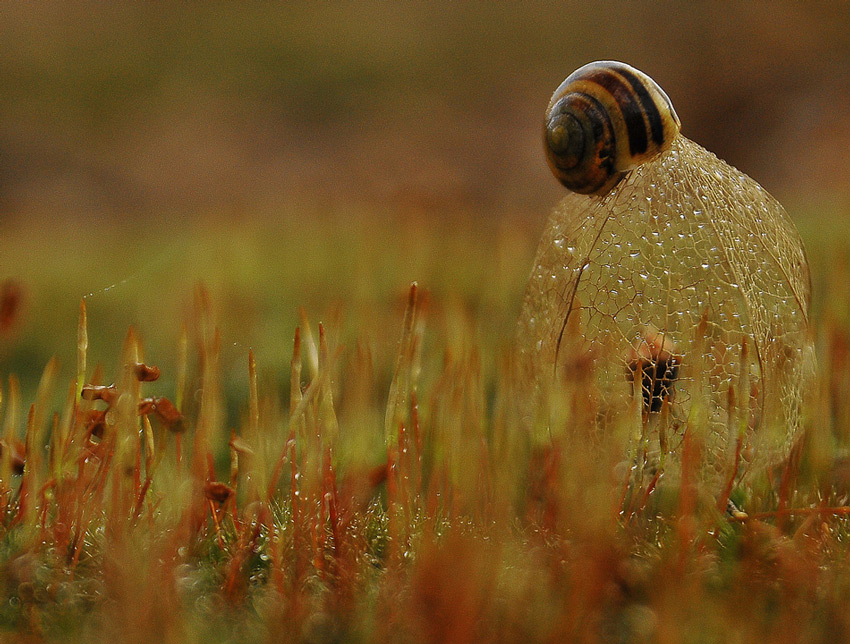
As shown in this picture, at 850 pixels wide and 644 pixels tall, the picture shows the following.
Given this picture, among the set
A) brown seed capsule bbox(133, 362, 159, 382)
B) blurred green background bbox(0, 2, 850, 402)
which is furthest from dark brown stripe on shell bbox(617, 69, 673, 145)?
blurred green background bbox(0, 2, 850, 402)

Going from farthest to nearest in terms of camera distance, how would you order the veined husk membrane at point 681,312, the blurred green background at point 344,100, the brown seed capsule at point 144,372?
1. the blurred green background at point 344,100
2. the veined husk membrane at point 681,312
3. the brown seed capsule at point 144,372

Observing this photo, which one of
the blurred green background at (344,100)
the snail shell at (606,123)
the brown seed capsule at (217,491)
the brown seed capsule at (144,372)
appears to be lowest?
the brown seed capsule at (217,491)

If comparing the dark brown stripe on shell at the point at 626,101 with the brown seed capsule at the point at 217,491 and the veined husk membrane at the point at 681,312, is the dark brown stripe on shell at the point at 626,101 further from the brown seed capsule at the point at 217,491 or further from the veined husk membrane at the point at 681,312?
the brown seed capsule at the point at 217,491

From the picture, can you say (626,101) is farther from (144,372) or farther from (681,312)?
(144,372)

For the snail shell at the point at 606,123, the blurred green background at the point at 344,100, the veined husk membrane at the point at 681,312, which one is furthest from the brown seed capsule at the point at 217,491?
the blurred green background at the point at 344,100

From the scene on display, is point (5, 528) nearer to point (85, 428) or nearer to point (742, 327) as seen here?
point (85, 428)

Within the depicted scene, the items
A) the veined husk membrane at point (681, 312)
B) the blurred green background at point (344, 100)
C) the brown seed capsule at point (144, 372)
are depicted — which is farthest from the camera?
the blurred green background at point (344, 100)

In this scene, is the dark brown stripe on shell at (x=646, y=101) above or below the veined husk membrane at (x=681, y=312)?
above
